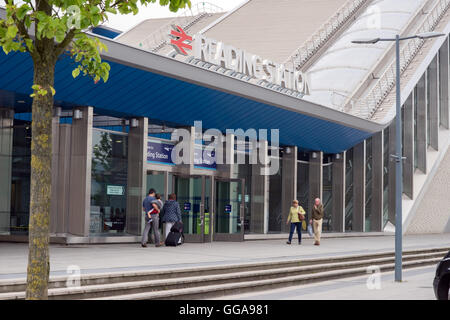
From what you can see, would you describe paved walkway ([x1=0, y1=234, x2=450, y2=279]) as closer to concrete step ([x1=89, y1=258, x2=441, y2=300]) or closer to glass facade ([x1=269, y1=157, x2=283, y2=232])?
concrete step ([x1=89, y1=258, x2=441, y2=300])

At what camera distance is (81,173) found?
61.9 feet

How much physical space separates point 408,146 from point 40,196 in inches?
1282

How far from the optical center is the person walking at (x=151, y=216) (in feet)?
62.1

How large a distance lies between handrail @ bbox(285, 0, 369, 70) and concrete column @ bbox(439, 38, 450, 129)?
7083mm

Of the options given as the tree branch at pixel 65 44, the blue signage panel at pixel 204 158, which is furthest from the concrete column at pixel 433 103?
the tree branch at pixel 65 44

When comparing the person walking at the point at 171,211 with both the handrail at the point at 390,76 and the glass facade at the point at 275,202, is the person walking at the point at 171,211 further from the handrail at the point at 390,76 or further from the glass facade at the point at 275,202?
the handrail at the point at 390,76

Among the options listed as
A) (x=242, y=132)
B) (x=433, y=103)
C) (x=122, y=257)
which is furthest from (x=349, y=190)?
(x=122, y=257)

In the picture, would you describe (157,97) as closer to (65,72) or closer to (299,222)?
(65,72)

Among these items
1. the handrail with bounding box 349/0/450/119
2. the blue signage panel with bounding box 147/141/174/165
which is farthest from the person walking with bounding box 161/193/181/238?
the handrail with bounding box 349/0/450/119

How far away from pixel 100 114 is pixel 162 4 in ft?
47.6

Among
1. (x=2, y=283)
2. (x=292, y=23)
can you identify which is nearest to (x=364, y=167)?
(x=292, y=23)

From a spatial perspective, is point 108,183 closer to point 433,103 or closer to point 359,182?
point 359,182

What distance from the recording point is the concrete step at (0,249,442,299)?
10266 millimetres

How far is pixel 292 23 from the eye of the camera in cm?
4419
